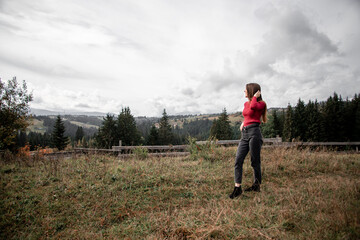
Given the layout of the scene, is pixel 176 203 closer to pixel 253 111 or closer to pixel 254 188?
pixel 254 188

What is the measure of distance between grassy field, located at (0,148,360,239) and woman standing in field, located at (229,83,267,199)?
34 centimetres

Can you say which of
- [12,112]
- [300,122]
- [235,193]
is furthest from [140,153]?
[300,122]

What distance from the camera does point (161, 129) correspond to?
4700 cm

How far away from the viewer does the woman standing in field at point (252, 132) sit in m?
3.49

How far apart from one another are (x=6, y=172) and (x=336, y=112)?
51.3 m

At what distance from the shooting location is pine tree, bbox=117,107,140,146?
40625 mm

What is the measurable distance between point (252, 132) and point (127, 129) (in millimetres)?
41795

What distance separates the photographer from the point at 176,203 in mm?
3508

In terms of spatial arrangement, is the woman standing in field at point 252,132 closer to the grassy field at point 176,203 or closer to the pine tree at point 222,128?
the grassy field at point 176,203

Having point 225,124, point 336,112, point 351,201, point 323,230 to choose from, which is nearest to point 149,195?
point 323,230

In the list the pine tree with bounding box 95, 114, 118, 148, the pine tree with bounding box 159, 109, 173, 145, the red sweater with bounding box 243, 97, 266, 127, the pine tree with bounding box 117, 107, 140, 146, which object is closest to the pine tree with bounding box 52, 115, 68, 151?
the pine tree with bounding box 95, 114, 118, 148

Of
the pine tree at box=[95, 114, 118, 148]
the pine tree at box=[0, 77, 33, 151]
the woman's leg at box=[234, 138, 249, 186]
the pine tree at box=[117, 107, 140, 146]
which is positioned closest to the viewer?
the woman's leg at box=[234, 138, 249, 186]

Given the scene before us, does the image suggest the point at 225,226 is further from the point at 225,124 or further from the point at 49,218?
the point at 225,124

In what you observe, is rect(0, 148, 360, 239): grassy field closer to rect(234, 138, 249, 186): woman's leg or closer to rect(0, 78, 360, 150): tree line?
rect(234, 138, 249, 186): woman's leg
